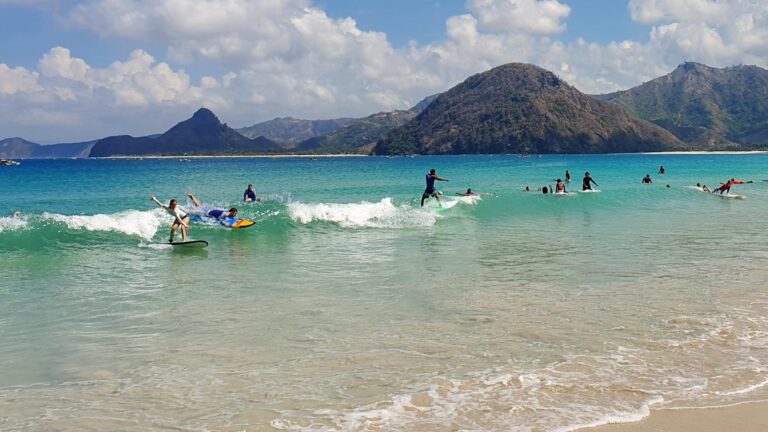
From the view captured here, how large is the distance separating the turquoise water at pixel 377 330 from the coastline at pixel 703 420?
173 millimetres

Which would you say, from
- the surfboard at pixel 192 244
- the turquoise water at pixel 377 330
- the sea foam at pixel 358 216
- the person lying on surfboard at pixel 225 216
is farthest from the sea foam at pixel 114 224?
the sea foam at pixel 358 216

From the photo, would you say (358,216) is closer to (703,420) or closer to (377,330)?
(377,330)

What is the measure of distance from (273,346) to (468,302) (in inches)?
162

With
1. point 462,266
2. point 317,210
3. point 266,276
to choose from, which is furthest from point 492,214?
point 266,276

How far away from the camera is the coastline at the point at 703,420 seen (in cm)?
600

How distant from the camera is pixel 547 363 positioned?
7871 millimetres

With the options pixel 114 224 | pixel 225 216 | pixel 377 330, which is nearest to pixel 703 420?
pixel 377 330

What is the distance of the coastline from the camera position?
6.00 meters

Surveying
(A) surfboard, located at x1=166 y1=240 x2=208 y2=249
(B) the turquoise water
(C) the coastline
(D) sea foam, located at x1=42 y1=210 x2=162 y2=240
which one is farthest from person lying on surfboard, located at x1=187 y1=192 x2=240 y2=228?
(C) the coastline

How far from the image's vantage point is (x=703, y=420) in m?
6.18

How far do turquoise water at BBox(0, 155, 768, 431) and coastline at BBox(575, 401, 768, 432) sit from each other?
0.57ft

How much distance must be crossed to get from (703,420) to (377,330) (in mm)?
4748

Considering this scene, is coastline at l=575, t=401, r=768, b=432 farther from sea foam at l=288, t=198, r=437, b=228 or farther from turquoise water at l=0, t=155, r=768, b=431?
sea foam at l=288, t=198, r=437, b=228

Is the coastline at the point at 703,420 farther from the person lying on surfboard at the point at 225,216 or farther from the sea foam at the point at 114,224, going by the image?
the person lying on surfboard at the point at 225,216
